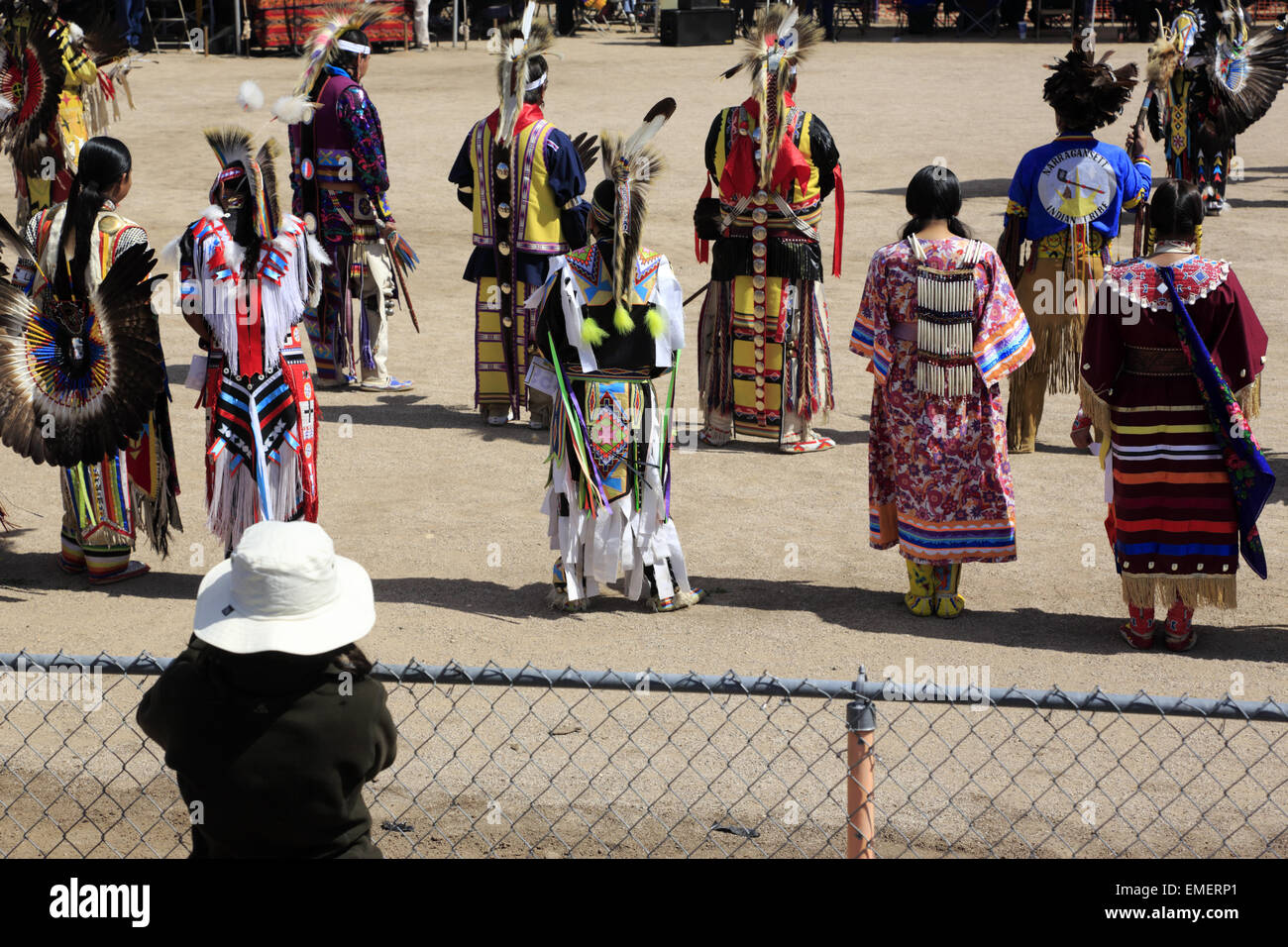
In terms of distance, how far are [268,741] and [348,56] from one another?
657 centimetres

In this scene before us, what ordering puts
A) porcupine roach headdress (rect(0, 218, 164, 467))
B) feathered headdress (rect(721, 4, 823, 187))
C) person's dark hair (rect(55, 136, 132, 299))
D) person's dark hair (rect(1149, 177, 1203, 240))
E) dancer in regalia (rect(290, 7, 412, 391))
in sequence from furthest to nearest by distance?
dancer in regalia (rect(290, 7, 412, 391)), feathered headdress (rect(721, 4, 823, 187)), porcupine roach headdress (rect(0, 218, 164, 467)), person's dark hair (rect(55, 136, 132, 299)), person's dark hair (rect(1149, 177, 1203, 240))

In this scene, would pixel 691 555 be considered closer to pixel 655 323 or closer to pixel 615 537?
pixel 615 537

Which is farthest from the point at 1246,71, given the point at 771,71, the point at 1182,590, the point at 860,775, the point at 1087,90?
the point at 860,775

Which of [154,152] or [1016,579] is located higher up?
[154,152]

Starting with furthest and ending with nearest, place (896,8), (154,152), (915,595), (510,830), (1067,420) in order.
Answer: (896,8), (154,152), (1067,420), (915,595), (510,830)

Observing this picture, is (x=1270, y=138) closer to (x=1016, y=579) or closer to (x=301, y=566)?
(x=1016, y=579)

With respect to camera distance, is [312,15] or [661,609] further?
[312,15]

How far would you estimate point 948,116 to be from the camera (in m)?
19.0

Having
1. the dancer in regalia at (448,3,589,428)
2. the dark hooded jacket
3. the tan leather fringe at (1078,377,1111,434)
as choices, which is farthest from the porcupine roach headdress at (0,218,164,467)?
the tan leather fringe at (1078,377,1111,434)

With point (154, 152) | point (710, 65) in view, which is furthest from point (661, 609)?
point (710, 65)

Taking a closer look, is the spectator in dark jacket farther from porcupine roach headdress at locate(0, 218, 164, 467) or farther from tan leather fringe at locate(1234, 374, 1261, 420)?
tan leather fringe at locate(1234, 374, 1261, 420)

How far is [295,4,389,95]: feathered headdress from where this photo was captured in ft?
27.2

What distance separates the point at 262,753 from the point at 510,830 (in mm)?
1716

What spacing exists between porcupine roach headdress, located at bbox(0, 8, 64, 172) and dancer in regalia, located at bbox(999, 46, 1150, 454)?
15.1 ft
